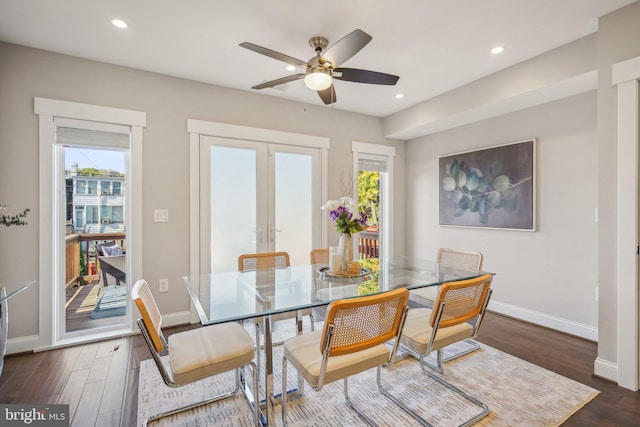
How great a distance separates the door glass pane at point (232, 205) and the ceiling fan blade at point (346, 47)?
183 cm

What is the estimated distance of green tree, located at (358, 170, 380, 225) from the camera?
4.60m

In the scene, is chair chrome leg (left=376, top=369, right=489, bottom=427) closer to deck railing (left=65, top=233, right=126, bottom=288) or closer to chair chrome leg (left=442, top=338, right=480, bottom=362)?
chair chrome leg (left=442, top=338, right=480, bottom=362)

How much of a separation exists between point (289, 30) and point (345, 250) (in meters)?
1.78

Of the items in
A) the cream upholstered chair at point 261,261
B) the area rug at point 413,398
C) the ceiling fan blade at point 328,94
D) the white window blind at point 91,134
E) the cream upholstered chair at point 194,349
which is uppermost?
the ceiling fan blade at point 328,94

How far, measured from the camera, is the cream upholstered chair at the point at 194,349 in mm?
1404

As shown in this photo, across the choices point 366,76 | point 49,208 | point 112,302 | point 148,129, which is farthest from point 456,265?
point 49,208

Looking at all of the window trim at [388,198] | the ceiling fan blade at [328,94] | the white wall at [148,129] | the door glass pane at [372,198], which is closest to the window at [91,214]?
the white wall at [148,129]

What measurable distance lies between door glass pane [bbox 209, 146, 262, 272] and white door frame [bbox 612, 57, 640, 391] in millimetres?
3258

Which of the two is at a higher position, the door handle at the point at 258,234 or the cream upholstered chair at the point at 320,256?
the door handle at the point at 258,234

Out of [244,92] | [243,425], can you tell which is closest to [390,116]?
[244,92]

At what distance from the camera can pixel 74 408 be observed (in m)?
1.88

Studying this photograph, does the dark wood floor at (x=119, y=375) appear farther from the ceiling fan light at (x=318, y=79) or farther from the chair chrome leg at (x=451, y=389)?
the ceiling fan light at (x=318, y=79)

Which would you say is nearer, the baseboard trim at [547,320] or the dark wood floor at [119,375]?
the dark wood floor at [119,375]

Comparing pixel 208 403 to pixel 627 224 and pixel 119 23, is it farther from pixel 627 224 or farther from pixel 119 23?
pixel 627 224
